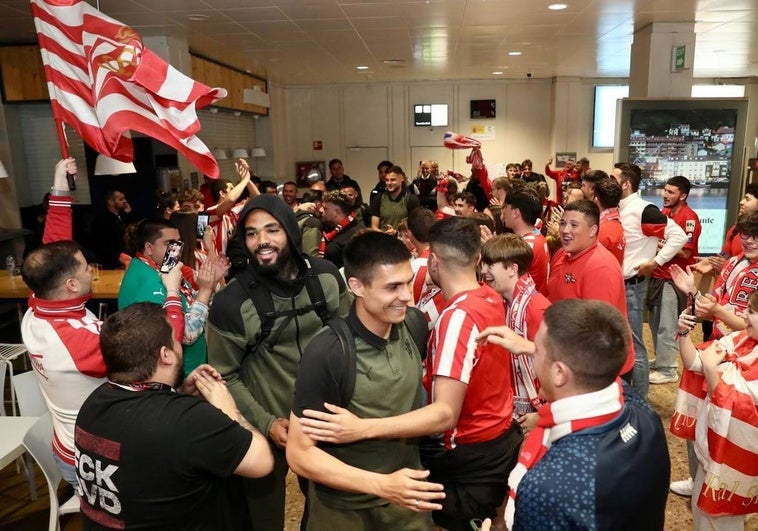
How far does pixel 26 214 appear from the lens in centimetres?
755

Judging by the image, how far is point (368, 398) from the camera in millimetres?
1728

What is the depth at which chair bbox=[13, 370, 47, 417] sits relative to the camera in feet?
10.4

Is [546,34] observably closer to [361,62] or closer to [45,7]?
[361,62]

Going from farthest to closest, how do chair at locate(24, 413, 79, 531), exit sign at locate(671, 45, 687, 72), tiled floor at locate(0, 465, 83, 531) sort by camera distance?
exit sign at locate(671, 45, 687, 72) < tiled floor at locate(0, 465, 83, 531) < chair at locate(24, 413, 79, 531)

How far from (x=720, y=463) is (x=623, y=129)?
5234mm

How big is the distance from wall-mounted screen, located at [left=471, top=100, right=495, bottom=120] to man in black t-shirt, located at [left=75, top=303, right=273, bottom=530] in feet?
39.6

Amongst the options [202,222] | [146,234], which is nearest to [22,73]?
[202,222]

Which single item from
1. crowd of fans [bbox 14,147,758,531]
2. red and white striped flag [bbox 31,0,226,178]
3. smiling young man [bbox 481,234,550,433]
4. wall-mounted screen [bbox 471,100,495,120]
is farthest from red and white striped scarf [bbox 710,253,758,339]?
wall-mounted screen [bbox 471,100,495,120]

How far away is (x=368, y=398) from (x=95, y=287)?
4.19 m

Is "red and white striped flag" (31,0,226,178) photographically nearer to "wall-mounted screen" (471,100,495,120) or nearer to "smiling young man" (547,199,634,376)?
"smiling young man" (547,199,634,376)

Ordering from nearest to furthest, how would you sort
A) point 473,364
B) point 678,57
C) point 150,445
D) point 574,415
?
point 574,415
point 150,445
point 473,364
point 678,57

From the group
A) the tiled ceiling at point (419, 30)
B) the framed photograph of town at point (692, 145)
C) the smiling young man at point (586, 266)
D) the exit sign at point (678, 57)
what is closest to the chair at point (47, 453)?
the smiling young man at point (586, 266)

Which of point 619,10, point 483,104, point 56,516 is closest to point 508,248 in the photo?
point 56,516

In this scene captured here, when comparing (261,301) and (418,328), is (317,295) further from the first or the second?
(418,328)
